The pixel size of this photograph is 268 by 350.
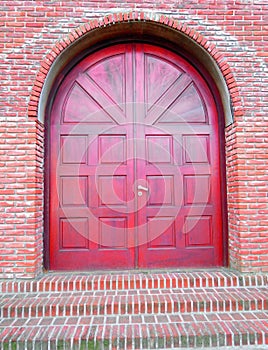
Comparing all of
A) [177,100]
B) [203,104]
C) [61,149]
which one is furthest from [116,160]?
[203,104]

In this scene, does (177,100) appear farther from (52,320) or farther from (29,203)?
(52,320)

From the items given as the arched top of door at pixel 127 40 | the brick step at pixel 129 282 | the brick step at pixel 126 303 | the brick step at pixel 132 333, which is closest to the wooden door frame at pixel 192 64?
the arched top of door at pixel 127 40

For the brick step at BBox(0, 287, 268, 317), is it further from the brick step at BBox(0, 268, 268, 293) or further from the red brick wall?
the red brick wall

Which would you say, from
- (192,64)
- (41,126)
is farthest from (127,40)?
(41,126)

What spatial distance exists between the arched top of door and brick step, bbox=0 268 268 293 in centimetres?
200

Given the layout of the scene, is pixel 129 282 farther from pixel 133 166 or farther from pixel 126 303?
pixel 133 166

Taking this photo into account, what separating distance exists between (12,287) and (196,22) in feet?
13.3

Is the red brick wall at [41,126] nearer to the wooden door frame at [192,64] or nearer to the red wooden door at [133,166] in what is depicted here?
the wooden door frame at [192,64]

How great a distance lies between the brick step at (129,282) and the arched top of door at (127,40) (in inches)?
78.9

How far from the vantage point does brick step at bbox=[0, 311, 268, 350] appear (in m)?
2.49

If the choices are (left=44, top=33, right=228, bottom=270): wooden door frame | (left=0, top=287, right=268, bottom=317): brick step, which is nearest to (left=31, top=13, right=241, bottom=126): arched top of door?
(left=44, top=33, right=228, bottom=270): wooden door frame

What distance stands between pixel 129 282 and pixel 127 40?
10.7ft

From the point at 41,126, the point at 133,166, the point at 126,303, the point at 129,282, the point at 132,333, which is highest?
the point at 41,126

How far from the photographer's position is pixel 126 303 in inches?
113
